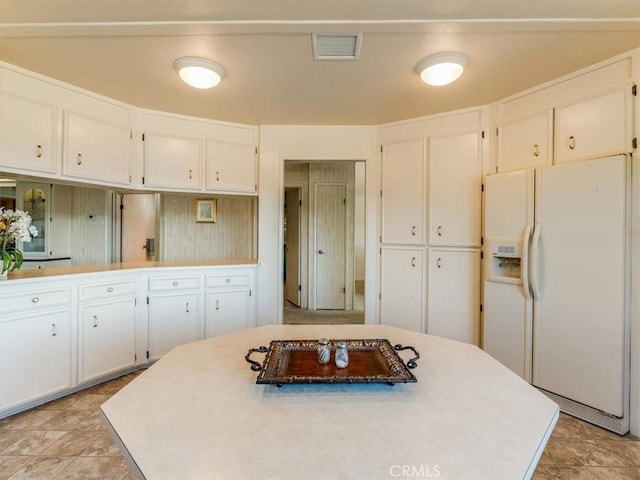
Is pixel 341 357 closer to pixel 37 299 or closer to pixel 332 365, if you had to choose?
pixel 332 365

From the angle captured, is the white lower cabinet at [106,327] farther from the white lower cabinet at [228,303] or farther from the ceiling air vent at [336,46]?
the ceiling air vent at [336,46]

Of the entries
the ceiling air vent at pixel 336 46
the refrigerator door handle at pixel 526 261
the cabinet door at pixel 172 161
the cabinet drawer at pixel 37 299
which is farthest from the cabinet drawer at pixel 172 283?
the refrigerator door handle at pixel 526 261

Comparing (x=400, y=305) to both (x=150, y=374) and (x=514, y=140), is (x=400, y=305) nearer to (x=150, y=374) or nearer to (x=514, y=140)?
(x=514, y=140)

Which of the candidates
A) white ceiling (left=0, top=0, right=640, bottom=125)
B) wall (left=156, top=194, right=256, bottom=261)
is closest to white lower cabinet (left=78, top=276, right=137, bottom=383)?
white ceiling (left=0, top=0, right=640, bottom=125)

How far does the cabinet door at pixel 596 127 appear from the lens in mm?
1999

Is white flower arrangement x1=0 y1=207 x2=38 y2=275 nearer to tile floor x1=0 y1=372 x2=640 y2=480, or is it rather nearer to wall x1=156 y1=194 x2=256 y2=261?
tile floor x1=0 y1=372 x2=640 y2=480

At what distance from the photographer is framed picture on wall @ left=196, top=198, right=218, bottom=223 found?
4.46 meters

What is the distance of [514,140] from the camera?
260 cm

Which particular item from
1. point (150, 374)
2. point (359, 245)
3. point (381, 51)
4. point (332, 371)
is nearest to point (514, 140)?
point (381, 51)

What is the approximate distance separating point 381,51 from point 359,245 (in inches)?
230

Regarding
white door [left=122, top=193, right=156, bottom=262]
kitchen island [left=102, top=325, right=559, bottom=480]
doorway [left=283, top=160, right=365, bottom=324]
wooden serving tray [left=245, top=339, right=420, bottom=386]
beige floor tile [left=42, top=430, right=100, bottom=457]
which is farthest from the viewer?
doorway [left=283, top=160, right=365, bottom=324]

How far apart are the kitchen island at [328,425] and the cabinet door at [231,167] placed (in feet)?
7.88

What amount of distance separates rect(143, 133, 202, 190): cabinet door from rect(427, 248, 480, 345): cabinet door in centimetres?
244

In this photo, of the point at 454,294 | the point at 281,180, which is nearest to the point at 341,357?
the point at 454,294
